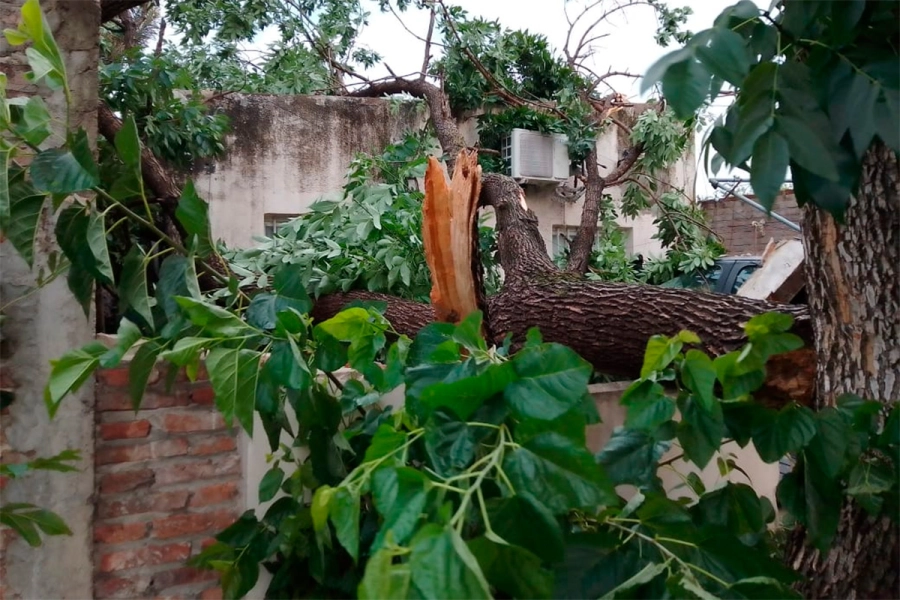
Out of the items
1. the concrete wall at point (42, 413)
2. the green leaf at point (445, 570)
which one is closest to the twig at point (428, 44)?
the concrete wall at point (42, 413)

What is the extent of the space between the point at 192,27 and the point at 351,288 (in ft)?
16.7

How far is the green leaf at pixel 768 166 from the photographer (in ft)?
3.83

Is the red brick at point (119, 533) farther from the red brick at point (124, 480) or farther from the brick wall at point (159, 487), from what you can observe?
the red brick at point (124, 480)

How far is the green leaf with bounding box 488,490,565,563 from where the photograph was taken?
104 centimetres

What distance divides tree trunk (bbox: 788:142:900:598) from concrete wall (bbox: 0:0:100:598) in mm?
1975

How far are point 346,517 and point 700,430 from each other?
0.68 meters

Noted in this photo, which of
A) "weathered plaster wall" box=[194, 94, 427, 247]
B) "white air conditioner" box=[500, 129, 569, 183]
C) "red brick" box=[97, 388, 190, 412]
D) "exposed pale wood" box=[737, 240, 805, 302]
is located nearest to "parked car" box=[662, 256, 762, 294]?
"exposed pale wood" box=[737, 240, 805, 302]

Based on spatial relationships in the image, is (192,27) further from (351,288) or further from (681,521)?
(681,521)

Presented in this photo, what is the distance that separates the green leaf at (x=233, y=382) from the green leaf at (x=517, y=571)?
0.64 metres

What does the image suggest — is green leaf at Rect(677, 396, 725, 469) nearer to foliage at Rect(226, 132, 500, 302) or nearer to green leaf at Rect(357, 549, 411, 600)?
green leaf at Rect(357, 549, 411, 600)

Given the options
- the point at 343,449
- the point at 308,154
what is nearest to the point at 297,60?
the point at 308,154

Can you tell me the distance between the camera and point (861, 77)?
1.28 m

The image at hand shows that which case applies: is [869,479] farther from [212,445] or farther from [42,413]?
[42,413]

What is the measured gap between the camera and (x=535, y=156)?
8070mm
